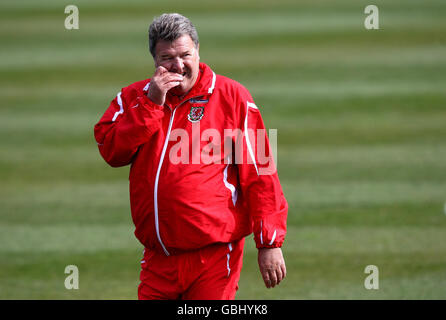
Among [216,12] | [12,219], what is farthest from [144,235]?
[216,12]

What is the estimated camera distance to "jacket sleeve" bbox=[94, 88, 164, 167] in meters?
3.40

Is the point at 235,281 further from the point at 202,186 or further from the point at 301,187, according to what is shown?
the point at 301,187

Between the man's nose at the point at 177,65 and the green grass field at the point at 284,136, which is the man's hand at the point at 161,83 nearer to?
the man's nose at the point at 177,65

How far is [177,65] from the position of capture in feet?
11.3

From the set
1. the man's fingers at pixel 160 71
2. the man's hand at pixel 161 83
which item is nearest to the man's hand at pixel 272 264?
the man's hand at pixel 161 83

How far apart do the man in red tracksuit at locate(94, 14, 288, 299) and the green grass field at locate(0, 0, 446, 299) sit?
2219 millimetres

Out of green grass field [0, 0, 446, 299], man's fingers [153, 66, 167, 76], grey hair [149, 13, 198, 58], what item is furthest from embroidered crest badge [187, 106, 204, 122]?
green grass field [0, 0, 446, 299]

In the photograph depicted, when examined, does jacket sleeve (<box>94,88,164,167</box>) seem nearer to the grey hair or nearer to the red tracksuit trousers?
the grey hair

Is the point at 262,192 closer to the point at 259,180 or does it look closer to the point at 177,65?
the point at 259,180

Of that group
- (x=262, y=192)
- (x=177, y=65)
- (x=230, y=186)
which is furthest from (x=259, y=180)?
(x=177, y=65)

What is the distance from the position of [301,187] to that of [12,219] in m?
3.21

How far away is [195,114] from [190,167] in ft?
0.90

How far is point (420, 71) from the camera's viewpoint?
1062 centimetres
